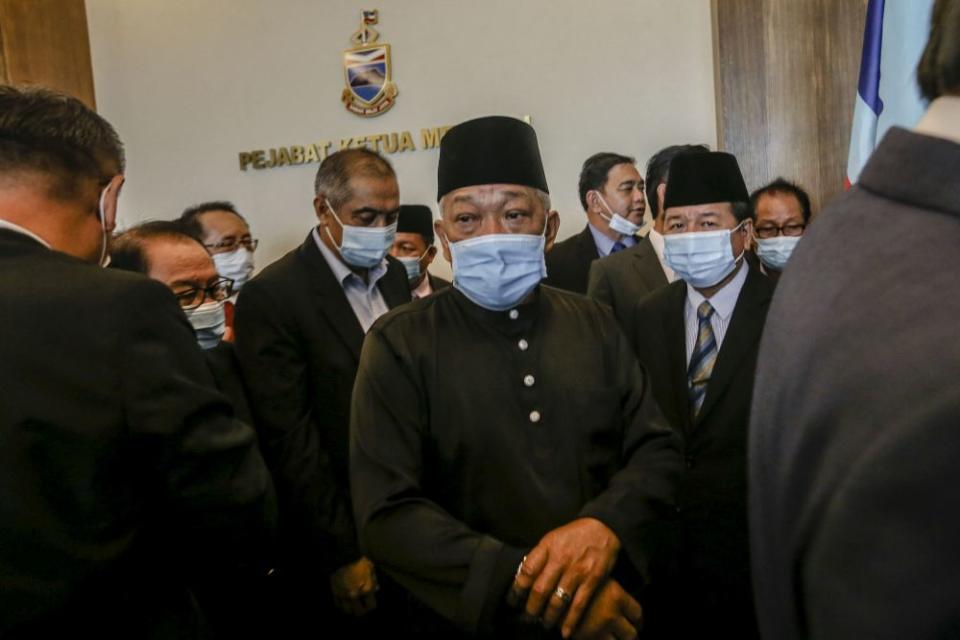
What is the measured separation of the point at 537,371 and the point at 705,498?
0.76 meters

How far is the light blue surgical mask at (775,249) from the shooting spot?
3.44m

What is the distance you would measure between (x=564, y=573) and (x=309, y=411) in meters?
1.14

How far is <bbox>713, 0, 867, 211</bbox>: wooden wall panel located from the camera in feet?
13.6

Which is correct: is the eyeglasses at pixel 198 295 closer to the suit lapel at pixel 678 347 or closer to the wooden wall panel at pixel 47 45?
the suit lapel at pixel 678 347

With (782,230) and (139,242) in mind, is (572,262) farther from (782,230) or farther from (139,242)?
(139,242)

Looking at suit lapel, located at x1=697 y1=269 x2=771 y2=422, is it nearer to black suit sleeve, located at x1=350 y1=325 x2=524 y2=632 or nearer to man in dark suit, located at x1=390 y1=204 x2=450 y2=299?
black suit sleeve, located at x1=350 y1=325 x2=524 y2=632

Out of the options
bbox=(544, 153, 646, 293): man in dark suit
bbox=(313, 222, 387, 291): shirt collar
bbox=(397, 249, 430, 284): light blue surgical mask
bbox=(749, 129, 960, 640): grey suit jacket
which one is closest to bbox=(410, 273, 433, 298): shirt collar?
bbox=(397, 249, 430, 284): light blue surgical mask

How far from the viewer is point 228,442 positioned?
1432 mm

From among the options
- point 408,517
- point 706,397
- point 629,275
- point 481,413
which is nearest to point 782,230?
point 629,275

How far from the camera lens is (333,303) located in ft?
8.23

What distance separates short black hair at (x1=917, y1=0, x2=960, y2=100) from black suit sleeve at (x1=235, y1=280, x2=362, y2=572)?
1.96 metres

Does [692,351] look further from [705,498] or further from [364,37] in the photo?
[364,37]

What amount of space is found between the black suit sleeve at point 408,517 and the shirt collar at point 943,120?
3.58 feet

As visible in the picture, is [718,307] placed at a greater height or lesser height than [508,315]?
lesser
